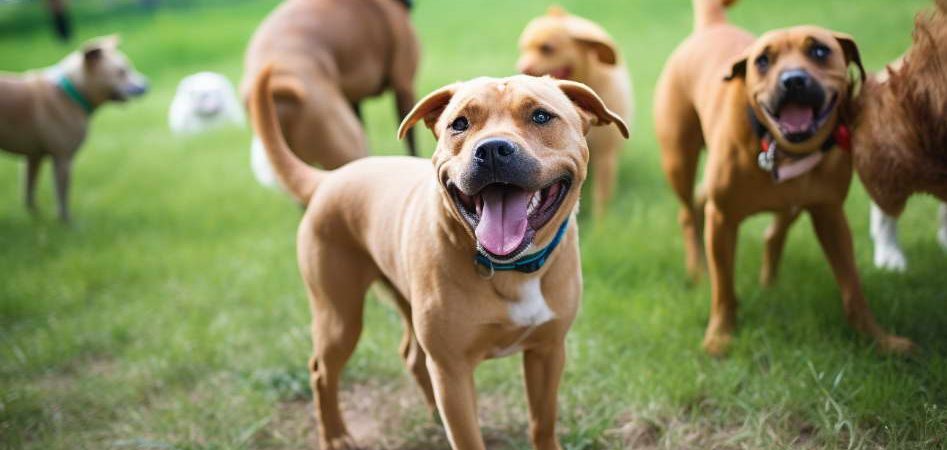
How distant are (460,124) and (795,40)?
1.61 m

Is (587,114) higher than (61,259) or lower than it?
higher

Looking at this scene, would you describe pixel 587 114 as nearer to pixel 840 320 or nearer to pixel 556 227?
pixel 556 227

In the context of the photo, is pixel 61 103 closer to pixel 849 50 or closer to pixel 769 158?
pixel 769 158

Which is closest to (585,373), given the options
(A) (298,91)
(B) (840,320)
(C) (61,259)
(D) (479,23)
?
(B) (840,320)

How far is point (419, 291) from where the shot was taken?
9.09 feet

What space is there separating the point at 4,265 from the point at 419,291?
4.77 meters

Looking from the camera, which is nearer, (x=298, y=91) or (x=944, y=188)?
(x=944, y=188)

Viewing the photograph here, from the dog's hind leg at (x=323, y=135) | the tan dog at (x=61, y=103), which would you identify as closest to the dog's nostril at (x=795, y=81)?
the dog's hind leg at (x=323, y=135)

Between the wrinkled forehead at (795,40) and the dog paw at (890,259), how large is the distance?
147 cm

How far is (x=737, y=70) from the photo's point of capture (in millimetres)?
3561

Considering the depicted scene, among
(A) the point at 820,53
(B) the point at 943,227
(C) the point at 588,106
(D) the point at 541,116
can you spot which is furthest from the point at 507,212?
(B) the point at 943,227

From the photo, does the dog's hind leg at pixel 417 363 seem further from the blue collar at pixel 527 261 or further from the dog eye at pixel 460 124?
the dog eye at pixel 460 124

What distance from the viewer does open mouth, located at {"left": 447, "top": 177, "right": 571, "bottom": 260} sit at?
243 centimetres

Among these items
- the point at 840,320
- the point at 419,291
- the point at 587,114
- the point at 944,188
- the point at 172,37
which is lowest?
the point at 172,37
